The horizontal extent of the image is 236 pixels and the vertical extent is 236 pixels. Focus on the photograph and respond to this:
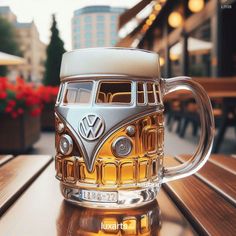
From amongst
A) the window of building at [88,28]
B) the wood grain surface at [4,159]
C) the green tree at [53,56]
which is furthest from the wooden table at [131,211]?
the green tree at [53,56]

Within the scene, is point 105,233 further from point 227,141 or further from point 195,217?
point 227,141

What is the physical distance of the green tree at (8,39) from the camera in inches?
893

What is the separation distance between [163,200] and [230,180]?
16cm

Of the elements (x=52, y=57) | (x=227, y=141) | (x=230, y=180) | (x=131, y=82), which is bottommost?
(x=227, y=141)

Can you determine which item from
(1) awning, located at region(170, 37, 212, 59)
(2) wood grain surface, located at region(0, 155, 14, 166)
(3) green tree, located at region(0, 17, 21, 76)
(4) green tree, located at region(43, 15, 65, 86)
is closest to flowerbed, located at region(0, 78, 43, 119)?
(2) wood grain surface, located at region(0, 155, 14, 166)

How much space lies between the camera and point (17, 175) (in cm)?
63

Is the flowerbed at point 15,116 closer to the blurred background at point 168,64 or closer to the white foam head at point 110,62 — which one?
the blurred background at point 168,64

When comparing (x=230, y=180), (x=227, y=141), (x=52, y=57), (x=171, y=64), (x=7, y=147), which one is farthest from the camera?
(x=171, y=64)

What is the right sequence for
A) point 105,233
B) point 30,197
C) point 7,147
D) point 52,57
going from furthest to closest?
point 52,57, point 7,147, point 30,197, point 105,233

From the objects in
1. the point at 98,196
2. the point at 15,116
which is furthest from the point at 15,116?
the point at 98,196

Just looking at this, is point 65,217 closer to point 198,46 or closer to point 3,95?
point 3,95

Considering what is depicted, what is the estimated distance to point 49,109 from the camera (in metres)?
6.82

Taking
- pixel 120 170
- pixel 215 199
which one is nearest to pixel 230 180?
pixel 215 199

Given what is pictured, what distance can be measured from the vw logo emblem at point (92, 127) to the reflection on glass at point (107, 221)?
0.09 m
